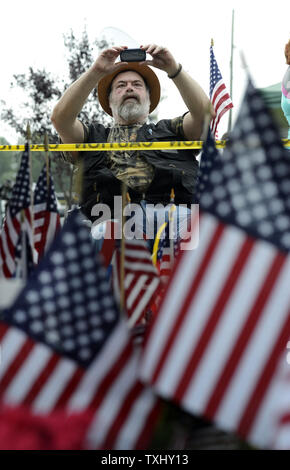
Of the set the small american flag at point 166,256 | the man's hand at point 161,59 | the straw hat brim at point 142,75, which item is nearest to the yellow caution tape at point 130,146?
Answer: the man's hand at point 161,59

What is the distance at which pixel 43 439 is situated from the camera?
1.30 meters

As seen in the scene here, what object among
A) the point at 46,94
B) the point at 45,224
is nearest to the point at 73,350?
the point at 45,224

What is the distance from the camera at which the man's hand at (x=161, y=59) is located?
3.88 metres

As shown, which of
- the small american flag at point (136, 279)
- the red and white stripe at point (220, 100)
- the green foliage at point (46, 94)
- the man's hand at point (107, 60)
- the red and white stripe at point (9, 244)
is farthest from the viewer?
the green foliage at point (46, 94)

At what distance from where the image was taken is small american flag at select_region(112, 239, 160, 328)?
2.22 m

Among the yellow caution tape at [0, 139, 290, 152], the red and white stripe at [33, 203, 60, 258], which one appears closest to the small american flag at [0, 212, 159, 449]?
the red and white stripe at [33, 203, 60, 258]

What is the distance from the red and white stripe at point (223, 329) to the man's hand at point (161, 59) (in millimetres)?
2696

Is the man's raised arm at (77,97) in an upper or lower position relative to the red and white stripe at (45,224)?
upper

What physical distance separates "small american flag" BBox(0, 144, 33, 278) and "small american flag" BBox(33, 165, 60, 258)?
205 mm

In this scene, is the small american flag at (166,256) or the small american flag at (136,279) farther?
the small american flag at (166,256)

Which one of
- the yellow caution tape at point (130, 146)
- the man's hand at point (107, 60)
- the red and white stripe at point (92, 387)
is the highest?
the man's hand at point (107, 60)

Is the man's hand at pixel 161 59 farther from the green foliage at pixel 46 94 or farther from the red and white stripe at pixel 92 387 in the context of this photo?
the green foliage at pixel 46 94

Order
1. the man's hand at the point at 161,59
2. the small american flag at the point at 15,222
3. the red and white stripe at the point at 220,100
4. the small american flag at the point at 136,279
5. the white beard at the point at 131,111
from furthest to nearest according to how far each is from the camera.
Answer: the red and white stripe at the point at 220,100, the white beard at the point at 131,111, the man's hand at the point at 161,59, the small american flag at the point at 15,222, the small american flag at the point at 136,279

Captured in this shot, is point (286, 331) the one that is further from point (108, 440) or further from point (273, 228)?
point (108, 440)
